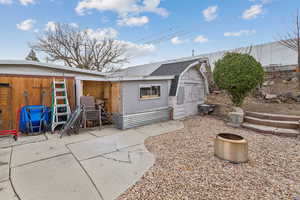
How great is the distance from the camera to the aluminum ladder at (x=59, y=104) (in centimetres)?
520

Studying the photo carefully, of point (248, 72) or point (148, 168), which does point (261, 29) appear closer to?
point (248, 72)

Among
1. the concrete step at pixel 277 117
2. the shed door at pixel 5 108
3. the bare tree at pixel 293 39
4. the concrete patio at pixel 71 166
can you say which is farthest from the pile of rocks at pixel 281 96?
the shed door at pixel 5 108

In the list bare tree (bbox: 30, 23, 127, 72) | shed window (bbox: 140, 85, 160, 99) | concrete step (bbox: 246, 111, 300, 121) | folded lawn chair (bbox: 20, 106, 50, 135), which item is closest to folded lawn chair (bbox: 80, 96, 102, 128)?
folded lawn chair (bbox: 20, 106, 50, 135)

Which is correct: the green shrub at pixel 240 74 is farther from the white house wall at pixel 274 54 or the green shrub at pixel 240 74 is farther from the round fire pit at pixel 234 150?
the white house wall at pixel 274 54

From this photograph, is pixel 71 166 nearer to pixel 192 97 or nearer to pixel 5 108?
pixel 5 108

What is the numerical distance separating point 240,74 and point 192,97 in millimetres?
2604

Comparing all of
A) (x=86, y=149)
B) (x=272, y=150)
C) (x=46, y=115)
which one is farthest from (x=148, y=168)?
(x=46, y=115)

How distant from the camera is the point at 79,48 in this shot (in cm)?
1617

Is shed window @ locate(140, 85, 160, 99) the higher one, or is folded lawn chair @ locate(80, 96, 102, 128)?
shed window @ locate(140, 85, 160, 99)

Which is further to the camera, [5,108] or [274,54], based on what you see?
[274,54]

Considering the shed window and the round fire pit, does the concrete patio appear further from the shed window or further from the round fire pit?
the shed window

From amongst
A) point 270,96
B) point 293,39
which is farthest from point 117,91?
point 293,39

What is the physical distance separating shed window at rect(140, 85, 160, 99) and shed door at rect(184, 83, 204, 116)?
1764 millimetres

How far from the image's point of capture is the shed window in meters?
6.20
